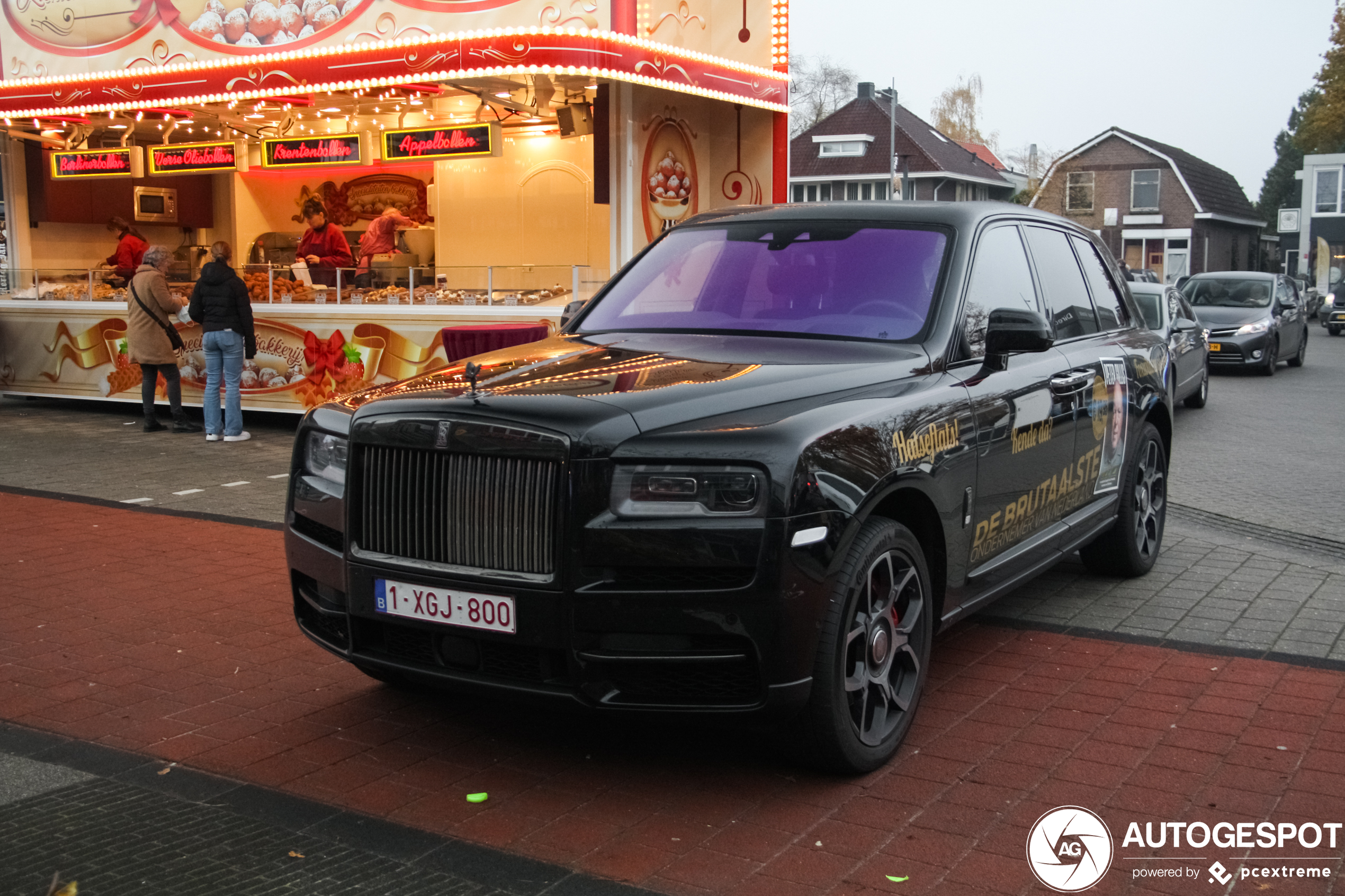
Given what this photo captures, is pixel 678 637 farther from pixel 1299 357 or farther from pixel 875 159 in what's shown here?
pixel 875 159

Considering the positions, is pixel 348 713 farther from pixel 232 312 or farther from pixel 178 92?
pixel 178 92

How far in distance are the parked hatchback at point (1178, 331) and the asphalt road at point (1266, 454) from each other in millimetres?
442

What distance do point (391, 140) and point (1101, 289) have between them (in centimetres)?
1028

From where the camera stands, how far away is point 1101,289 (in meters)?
6.40

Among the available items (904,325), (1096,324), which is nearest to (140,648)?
(904,325)

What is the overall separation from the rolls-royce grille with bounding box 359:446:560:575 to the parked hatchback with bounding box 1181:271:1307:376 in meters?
18.6

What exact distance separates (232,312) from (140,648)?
7.59 meters

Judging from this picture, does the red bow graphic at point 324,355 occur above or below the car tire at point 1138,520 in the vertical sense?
above

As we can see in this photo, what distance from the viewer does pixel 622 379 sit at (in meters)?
4.07

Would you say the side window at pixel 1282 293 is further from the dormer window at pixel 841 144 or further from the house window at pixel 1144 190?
the dormer window at pixel 841 144

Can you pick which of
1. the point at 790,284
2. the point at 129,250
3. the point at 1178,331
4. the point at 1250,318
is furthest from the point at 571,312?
the point at 1250,318

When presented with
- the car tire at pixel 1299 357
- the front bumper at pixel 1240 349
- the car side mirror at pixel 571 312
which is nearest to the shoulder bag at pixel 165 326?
the car side mirror at pixel 571 312

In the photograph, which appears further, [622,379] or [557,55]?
[557,55]

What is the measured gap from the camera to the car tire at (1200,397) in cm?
1500
